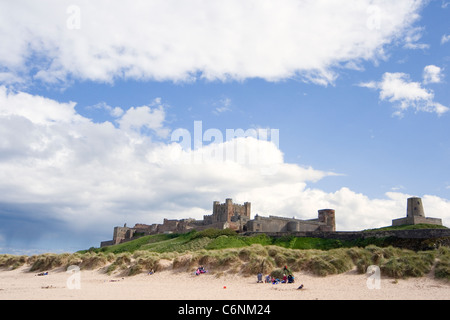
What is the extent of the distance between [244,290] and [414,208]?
47.4 meters

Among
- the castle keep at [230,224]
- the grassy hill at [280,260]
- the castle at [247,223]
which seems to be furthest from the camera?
the castle keep at [230,224]

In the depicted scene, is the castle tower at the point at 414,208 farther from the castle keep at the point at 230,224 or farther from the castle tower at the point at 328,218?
the castle keep at the point at 230,224

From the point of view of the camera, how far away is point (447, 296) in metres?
17.3

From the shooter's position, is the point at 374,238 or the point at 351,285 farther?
the point at 374,238

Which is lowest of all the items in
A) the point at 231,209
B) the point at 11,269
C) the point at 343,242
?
the point at 11,269

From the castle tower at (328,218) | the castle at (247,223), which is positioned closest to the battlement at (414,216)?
the castle at (247,223)

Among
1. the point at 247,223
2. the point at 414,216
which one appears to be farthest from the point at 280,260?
the point at 414,216

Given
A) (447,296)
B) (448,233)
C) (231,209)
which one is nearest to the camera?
(447,296)

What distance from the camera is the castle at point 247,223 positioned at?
56956mm

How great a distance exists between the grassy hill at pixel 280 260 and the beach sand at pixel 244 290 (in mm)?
816

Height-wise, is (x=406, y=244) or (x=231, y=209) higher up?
(x=231, y=209)
